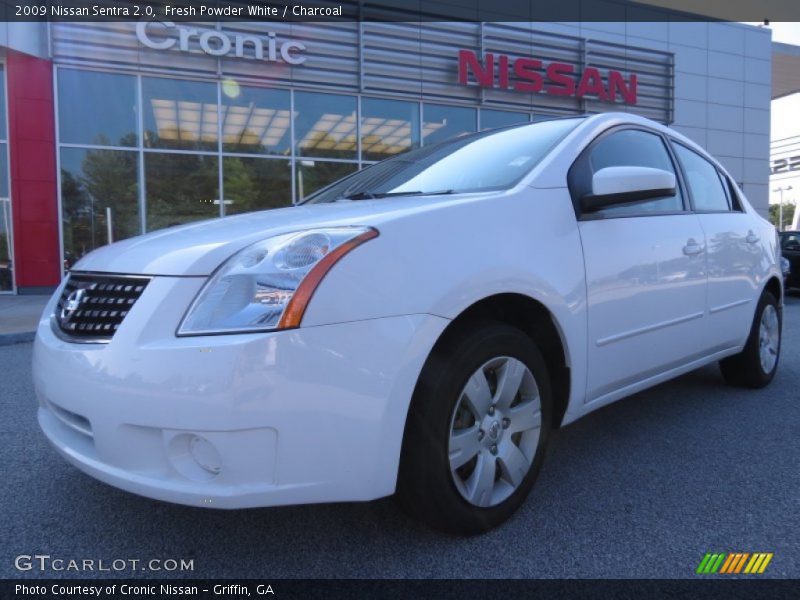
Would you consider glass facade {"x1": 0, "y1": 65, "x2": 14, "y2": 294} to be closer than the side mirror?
No

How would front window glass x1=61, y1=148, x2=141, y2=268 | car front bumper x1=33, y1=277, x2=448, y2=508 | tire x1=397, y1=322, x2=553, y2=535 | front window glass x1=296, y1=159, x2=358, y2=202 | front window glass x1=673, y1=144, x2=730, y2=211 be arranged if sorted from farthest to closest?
front window glass x1=296, y1=159, x2=358, y2=202
front window glass x1=61, y1=148, x2=141, y2=268
front window glass x1=673, y1=144, x2=730, y2=211
tire x1=397, y1=322, x2=553, y2=535
car front bumper x1=33, y1=277, x2=448, y2=508

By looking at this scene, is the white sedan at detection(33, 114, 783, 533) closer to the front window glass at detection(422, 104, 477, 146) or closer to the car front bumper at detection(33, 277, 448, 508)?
the car front bumper at detection(33, 277, 448, 508)

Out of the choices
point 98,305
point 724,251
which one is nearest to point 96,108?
point 98,305

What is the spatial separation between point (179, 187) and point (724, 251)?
10.7m

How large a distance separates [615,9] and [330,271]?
17.4m

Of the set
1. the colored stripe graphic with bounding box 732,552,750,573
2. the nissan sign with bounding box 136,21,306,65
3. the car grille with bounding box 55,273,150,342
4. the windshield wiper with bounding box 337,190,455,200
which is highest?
the nissan sign with bounding box 136,21,306,65

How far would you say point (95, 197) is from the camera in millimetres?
11320

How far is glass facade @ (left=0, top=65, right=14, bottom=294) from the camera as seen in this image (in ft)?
36.2

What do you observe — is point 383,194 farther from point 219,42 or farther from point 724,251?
point 219,42

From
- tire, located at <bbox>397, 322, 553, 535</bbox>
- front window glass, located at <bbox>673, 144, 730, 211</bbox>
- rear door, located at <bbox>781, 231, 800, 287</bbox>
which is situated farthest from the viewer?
rear door, located at <bbox>781, 231, 800, 287</bbox>

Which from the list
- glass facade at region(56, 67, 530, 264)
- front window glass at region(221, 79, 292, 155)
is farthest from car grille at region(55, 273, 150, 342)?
front window glass at region(221, 79, 292, 155)

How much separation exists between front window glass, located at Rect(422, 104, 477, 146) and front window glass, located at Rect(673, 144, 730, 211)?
10.3 m

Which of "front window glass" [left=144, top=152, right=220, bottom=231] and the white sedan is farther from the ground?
"front window glass" [left=144, top=152, right=220, bottom=231]

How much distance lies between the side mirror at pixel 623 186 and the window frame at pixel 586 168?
1.5 inches
